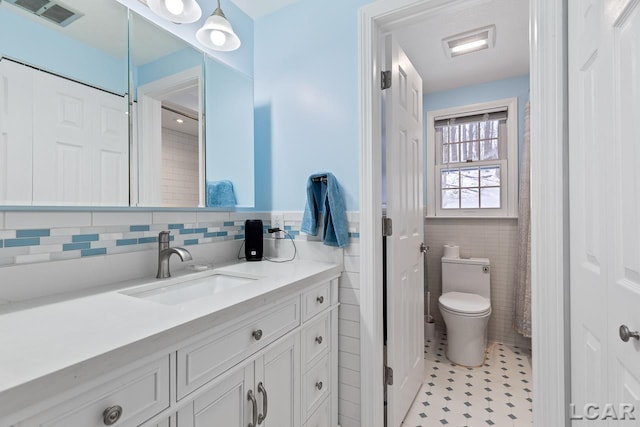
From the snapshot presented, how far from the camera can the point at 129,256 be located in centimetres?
120

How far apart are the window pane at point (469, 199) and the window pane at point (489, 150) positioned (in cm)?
32

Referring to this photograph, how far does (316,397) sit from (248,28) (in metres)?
2.12

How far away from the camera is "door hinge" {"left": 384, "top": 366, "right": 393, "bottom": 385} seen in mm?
1549

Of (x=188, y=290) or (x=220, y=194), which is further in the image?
A: (x=220, y=194)

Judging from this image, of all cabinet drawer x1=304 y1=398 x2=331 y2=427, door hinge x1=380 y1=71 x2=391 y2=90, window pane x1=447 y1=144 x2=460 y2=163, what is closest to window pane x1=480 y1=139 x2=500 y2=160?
window pane x1=447 y1=144 x2=460 y2=163

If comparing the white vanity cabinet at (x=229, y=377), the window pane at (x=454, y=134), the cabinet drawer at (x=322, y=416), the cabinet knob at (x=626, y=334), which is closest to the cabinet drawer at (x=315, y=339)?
the white vanity cabinet at (x=229, y=377)

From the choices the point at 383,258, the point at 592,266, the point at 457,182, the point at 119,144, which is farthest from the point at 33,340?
the point at 457,182

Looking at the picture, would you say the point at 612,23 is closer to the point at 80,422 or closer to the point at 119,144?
the point at 80,422

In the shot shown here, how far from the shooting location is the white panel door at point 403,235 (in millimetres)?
1559

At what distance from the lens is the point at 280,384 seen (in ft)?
3.64

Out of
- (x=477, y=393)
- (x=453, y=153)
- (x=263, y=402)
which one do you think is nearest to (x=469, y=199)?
(x=453, y=153)

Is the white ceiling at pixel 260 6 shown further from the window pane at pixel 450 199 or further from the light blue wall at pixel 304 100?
the window pane at pixel 450 199

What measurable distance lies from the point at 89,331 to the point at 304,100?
144 centimetres

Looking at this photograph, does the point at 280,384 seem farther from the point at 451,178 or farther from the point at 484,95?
the point at 484,95
